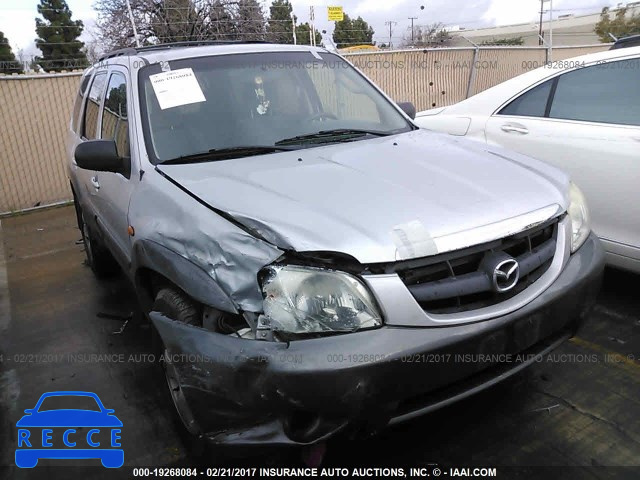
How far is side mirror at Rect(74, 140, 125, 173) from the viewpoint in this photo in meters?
2.79

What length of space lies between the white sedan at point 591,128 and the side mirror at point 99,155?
111 inches

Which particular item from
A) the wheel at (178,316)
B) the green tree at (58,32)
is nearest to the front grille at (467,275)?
the wheel at (178,316)

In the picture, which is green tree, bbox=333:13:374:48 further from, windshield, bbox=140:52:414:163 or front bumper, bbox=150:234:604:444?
front bumper, bbox=150:234:604:444

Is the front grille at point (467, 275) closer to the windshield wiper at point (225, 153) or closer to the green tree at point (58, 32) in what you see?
the windshield wiper at point (225, 153)

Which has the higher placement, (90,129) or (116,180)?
(90,129)

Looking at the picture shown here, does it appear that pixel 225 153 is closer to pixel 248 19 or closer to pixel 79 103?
pixel 79 103

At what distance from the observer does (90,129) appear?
4.13 m

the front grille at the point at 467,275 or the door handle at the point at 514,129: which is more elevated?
the door handle at the point at 514,129

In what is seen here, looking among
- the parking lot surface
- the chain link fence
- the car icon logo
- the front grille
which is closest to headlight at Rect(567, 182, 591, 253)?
the front grille

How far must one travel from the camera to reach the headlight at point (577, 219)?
2.52 metres

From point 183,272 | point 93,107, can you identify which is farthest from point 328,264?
point 93,107

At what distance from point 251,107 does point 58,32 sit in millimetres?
45738

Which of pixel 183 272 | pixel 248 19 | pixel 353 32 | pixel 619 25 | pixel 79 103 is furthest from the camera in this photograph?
pixel 353 32

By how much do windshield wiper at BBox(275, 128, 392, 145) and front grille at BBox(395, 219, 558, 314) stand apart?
1263 millimetres
